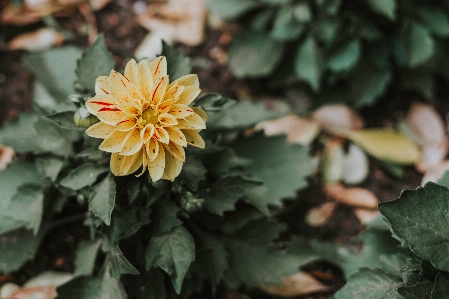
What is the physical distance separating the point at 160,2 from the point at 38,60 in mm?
683

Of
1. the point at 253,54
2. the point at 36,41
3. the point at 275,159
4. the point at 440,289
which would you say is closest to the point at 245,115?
the point at 275,159

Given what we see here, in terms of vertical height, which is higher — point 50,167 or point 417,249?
point 417,249

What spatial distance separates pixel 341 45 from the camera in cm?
202

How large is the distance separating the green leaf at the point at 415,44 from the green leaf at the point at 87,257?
4.45 feet

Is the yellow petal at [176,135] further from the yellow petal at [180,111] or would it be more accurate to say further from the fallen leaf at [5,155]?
the fallen leaf at [5,155]

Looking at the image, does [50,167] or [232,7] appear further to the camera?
[232,7]

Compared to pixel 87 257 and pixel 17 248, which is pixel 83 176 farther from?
pixel 17 248

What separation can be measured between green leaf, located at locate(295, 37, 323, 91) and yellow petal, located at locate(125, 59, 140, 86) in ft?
3.39

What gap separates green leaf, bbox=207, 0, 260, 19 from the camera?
2.06m

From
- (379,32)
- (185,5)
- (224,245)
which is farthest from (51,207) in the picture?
(379,32)

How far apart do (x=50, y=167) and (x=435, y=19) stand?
153 centimetres

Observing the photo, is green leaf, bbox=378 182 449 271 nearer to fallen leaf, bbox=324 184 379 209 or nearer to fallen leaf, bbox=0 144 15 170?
fallen leaf, bbox=324 184 379 209

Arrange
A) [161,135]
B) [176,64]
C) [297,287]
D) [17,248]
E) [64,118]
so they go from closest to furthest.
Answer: [161,135] < [64,118] < [176,64] < [17,248] < [297,287]

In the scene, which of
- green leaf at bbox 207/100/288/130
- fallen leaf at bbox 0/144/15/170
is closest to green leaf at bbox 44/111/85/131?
green leaf at bbox 207/100/288/130
